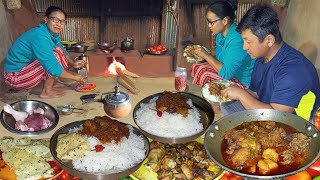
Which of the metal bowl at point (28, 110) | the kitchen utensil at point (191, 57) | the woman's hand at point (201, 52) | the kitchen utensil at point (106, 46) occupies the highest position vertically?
the woman's hand at point (201, 52)

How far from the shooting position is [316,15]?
28.1 ft

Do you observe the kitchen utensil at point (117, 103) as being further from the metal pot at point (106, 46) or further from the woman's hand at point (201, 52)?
the metal pot at point (106, 46)

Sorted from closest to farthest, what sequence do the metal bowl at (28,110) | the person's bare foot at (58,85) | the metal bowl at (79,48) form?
the metal bowl at (28,110), the person's bare foot at (58,85), the metal bowl at (79,48)

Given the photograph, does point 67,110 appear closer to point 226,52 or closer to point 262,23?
point 226,52

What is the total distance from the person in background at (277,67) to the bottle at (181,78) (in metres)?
2.75

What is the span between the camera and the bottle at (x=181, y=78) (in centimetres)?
836

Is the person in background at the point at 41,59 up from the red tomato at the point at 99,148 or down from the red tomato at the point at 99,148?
up

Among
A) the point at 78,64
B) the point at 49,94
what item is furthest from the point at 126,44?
the point at 49,94

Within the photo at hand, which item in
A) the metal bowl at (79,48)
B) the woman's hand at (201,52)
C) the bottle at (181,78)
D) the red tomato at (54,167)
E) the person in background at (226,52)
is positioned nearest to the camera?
the red tomato at (54,167)

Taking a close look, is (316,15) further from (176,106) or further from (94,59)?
(94,59)

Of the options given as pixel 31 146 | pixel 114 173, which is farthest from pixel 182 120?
pixel 31 146

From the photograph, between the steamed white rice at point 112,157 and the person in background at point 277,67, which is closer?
the steamed white rice at point 112,157

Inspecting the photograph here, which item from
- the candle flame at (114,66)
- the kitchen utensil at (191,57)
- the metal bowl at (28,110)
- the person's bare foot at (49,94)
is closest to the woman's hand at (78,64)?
the person's bare foot at (49,94)

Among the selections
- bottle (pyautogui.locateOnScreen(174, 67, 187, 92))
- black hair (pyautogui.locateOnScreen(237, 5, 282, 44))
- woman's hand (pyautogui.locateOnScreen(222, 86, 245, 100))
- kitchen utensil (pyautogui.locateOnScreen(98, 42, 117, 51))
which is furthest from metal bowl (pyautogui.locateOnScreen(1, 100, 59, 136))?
black hair (pyautogui.locateOnScreen(237, 5, 282, 44))
